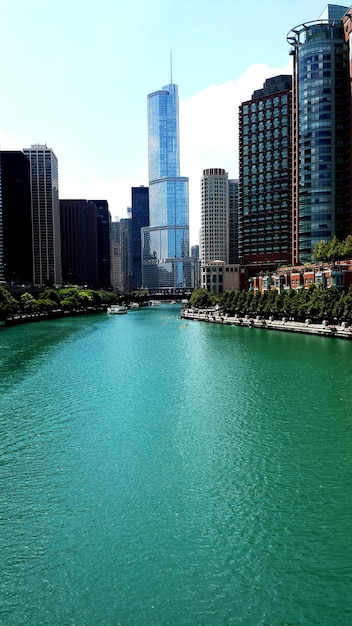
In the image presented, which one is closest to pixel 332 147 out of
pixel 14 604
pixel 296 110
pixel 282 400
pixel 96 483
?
pixel 296 110

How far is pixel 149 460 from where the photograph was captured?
3312 cm

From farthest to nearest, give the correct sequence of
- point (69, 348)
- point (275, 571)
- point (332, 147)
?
point (332, 147)
point (69, 348)
point (275, 571)

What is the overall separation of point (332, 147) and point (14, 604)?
6081 inches

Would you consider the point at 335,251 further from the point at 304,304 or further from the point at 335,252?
the point at 304,304

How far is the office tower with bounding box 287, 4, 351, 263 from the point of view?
150 m

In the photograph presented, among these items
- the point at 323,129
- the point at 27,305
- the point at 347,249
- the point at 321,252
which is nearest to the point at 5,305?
the point at 27,305

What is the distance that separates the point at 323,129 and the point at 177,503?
482 ft

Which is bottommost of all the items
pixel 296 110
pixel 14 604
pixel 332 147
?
pixel 14 604

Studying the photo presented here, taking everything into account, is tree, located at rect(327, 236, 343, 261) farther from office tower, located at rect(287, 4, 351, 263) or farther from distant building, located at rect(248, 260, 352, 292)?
office tower, located at rect(287, 4, 351, 263)

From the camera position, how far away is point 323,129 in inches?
5930

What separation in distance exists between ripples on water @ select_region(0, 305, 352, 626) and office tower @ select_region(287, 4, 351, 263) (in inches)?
4238

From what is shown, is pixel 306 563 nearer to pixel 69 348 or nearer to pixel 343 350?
pixel 343 350

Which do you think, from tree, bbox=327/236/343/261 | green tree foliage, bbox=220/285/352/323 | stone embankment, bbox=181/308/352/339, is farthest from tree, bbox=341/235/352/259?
stone embankment, bbox=181/308/352/339

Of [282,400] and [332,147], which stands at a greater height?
[332,147]
